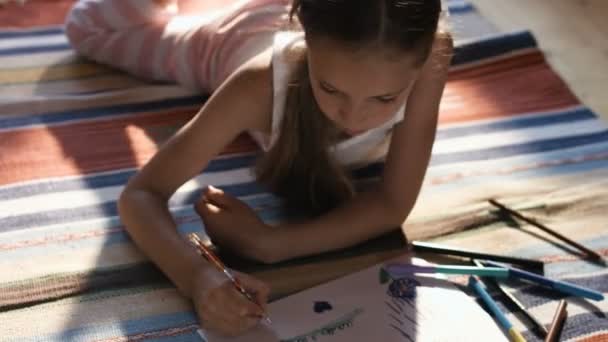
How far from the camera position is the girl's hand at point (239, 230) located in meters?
0.97

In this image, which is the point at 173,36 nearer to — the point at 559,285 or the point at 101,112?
the point at 101,112

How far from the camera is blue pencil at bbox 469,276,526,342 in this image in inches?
35.1

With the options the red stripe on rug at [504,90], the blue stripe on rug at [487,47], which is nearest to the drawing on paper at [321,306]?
the red stripe on rug at [504,90]

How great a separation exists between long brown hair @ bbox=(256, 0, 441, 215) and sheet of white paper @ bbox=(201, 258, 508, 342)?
17 centimetres

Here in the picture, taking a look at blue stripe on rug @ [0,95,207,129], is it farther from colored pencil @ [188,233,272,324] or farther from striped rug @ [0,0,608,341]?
colored pencil @ [188,233,272,324]

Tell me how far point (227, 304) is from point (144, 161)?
0.42m

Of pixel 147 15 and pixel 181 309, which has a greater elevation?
pixel 147 15

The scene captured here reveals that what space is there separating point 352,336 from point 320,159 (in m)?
0.27

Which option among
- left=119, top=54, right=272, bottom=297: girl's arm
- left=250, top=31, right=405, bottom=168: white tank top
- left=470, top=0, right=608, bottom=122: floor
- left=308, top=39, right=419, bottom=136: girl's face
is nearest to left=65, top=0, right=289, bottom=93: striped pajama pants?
left=250, top=31, right=405, bottom=168: white tank top

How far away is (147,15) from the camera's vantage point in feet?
4.53

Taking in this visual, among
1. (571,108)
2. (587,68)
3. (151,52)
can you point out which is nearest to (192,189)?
(151,52)

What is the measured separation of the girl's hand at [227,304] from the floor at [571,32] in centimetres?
81

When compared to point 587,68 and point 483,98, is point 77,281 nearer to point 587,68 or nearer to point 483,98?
point 483,98

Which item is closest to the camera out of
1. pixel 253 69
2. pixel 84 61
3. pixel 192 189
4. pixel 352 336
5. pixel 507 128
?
pixel 352 336
